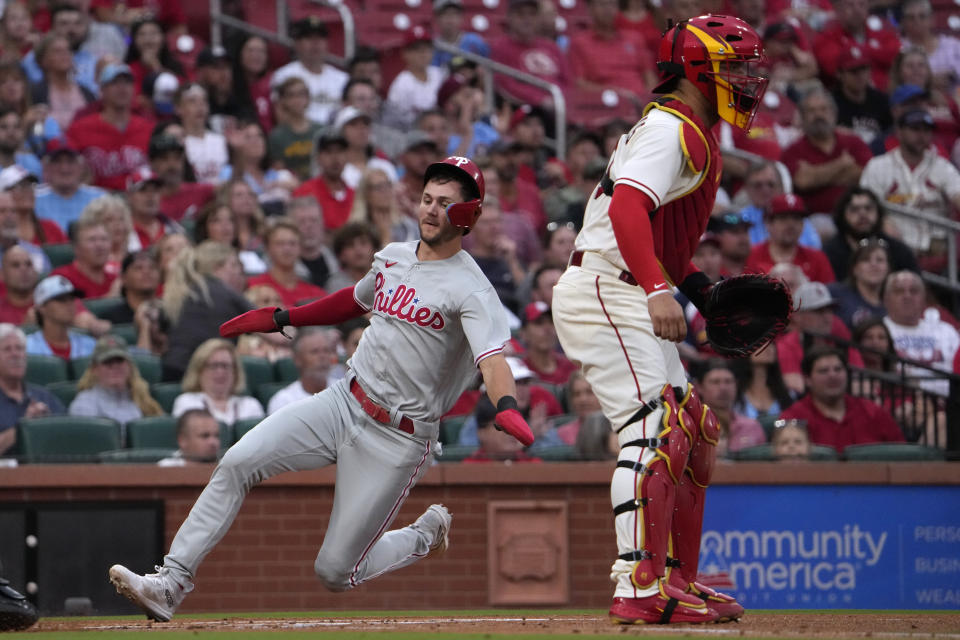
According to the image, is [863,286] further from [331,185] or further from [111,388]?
[111,388]

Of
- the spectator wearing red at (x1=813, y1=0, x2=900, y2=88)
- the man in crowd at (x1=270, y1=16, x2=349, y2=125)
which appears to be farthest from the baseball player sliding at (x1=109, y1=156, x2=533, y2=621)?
the spectator wearing red at (x1=813, y1=0, x2=900, y2=88)

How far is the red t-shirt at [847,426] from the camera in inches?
360

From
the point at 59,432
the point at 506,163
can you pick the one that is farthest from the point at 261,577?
the point at 506,163

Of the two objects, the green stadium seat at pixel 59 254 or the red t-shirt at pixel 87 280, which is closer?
the red t-shirt at pixel 87 280

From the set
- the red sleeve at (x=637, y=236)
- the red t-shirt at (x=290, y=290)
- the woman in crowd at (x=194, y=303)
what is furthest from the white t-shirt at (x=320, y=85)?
the red sleeve at (x=637, y=236)

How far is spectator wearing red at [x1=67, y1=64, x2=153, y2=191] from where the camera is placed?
11.8 metres

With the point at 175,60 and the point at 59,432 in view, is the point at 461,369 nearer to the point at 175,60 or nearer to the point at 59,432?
the point at 59,432

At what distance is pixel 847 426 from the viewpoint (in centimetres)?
916

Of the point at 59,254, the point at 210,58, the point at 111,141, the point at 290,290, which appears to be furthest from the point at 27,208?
the point at 210,58

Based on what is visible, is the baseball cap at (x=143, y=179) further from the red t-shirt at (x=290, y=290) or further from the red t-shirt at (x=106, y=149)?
the red t-shirt at (x=290, y=290)

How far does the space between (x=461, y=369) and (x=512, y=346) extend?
411 cm

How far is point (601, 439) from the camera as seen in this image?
840cm

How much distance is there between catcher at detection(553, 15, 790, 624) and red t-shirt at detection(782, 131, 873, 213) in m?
7.16

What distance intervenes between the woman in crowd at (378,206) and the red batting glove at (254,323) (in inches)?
188
